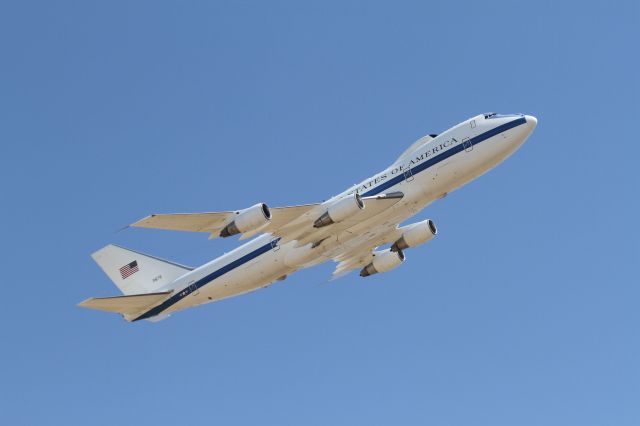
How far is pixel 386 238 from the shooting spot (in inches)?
2518

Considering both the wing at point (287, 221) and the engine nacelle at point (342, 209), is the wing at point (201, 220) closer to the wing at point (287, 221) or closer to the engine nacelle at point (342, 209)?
the wing at point (287, 221)

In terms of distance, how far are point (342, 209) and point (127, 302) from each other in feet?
54.4

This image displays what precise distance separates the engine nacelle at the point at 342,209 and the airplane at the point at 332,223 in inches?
2.3

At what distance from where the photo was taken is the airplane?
5416 cm

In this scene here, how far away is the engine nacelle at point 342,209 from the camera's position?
54.1 metres

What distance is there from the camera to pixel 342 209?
5434cm

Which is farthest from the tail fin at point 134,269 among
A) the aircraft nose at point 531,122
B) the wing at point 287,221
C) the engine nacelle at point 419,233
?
the aircraft nose at point 531,122

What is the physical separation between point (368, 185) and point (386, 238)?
293 inches

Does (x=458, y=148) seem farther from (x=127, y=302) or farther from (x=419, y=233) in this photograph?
(x=127, y=302)

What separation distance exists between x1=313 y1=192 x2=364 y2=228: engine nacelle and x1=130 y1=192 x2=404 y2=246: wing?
495 millimetres

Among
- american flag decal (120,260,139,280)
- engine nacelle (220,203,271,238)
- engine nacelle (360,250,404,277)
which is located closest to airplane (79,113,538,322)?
engine nacelle (220,203,271,238)

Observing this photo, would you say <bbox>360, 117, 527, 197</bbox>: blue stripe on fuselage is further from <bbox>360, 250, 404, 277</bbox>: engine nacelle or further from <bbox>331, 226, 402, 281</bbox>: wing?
<bbox>360, 250, 404, 277</bbox>: engine nacelle

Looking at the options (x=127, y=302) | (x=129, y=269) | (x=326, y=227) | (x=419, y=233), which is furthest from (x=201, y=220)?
(x=419, y=233)

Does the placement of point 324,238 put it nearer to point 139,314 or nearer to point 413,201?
point 413,201
